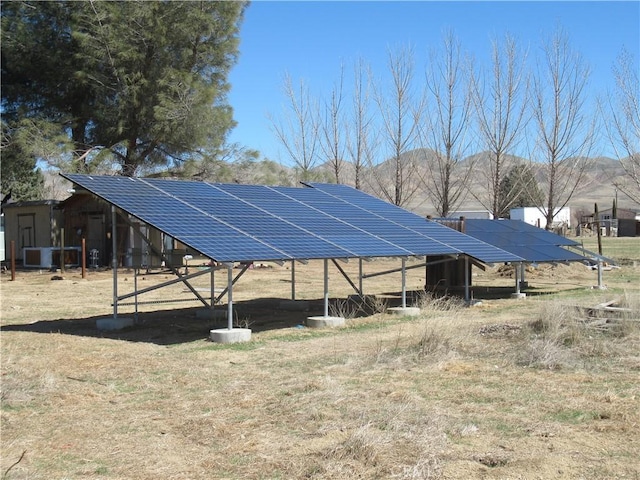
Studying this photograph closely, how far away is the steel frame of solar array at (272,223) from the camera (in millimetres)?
13539

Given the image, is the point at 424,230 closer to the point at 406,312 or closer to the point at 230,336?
the point at 406,312

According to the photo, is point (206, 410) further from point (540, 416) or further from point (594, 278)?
point (594, 278)

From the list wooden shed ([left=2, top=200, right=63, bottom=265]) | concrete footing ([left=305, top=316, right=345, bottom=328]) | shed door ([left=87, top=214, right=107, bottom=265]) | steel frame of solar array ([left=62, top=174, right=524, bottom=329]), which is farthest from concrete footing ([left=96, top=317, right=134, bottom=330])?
shed door ([left=87, top=214, right=107, bottom=265])

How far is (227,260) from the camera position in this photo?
40.5ft

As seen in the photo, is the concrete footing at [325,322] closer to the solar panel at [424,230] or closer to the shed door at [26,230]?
the solar panel at [424,230]

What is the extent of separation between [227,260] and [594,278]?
20.2 m

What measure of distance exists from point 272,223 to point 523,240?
10.6 m

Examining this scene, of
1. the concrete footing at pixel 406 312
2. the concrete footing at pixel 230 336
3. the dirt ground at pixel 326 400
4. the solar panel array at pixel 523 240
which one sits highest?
the solar panel array at pixel 523 240

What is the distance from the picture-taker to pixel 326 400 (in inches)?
333

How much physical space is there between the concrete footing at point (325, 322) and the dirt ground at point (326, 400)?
316 millimetres

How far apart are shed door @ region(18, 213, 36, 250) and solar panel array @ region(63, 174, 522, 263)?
20.3 metres

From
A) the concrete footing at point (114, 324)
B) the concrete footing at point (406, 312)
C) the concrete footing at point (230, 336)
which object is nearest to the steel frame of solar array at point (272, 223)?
the concrete footing at point (114, 324)

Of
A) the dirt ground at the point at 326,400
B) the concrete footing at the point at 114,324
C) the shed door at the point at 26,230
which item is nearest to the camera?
the dirt ground at the point at 326,400

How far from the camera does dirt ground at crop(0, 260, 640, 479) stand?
6.34m
